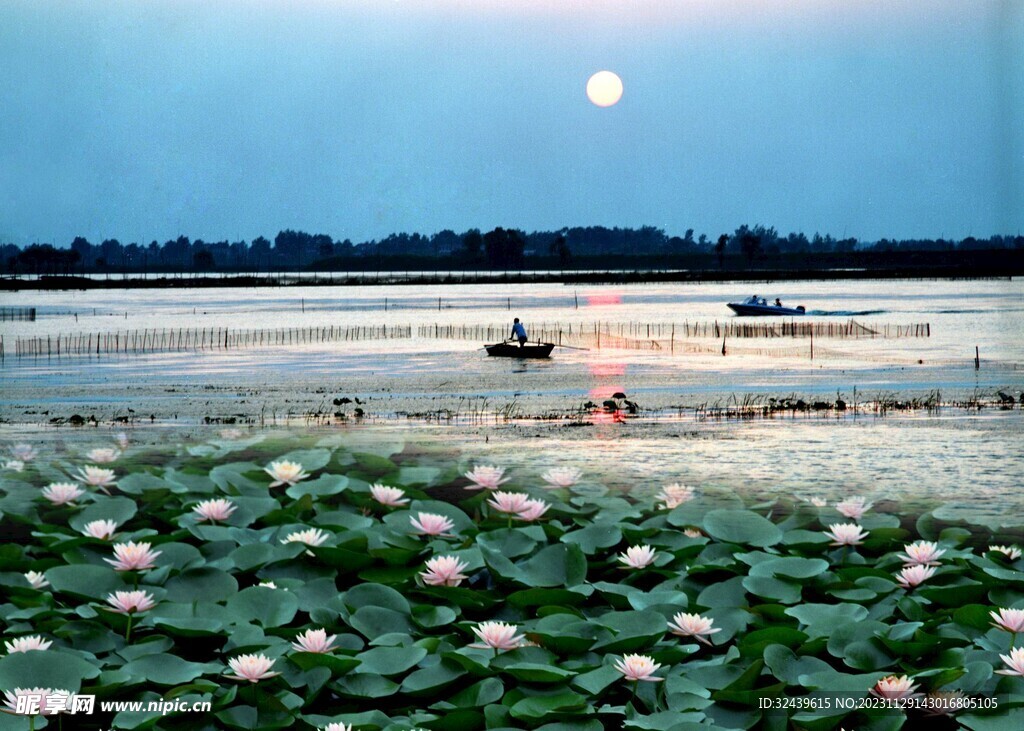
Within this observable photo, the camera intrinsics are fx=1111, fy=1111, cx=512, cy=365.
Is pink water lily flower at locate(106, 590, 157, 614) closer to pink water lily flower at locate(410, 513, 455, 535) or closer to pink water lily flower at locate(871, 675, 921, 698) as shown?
pink water lily flower at locate(410, 513, 455, 535)

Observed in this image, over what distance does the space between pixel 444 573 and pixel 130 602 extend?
3.59ft

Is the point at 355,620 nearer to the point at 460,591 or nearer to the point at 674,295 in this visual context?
the point at 460,591

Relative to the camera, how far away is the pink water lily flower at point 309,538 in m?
4.32

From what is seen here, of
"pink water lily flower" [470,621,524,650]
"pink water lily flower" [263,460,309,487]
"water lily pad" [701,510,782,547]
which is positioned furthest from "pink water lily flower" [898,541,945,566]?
"pink water lily flower" [263,460,309,487]

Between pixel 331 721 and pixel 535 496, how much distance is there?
6.93 feet

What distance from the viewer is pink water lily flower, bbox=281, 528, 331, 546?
170 inches

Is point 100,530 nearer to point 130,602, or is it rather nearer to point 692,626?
point 130,602

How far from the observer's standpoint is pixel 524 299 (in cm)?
8750

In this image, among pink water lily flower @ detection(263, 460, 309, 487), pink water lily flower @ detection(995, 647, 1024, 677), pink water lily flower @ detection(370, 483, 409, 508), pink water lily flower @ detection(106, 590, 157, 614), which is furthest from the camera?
pink water lily flower @ detection(263, 460, 309, 487)

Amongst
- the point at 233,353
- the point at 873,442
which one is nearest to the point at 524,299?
the point at 233,353

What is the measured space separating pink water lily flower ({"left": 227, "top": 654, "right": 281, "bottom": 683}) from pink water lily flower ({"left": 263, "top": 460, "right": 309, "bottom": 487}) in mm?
1905

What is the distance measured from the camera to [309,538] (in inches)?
170

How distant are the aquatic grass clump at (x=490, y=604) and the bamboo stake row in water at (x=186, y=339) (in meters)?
32.6

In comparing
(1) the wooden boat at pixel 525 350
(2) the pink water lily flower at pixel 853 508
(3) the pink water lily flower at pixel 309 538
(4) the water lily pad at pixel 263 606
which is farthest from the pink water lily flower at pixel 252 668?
(1) the wooden boat at pixel 525 350
